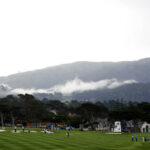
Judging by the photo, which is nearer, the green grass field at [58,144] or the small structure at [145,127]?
the green grass field at [58,144]

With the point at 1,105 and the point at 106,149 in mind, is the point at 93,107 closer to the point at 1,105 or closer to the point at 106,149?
the point at 1,105

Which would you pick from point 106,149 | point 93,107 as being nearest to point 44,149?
point 106,149

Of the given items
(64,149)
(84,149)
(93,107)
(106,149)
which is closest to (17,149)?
(64,149)

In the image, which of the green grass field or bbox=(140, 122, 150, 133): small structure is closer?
the green grass field

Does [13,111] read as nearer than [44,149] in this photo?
No

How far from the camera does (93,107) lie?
147875mm

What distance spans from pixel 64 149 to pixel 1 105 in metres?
114

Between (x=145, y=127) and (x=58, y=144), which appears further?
(x=145, y=127)

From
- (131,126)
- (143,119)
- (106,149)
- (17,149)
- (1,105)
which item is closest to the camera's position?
(17,149)

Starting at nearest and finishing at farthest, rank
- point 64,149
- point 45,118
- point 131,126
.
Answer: point 64,149
point 131,126
point 45,118

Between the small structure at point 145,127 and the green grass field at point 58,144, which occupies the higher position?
the green grass field at point 58,144

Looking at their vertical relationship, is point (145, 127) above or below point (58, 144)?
below

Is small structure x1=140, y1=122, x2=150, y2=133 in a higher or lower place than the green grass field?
lower

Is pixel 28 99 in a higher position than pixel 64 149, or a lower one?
higher
